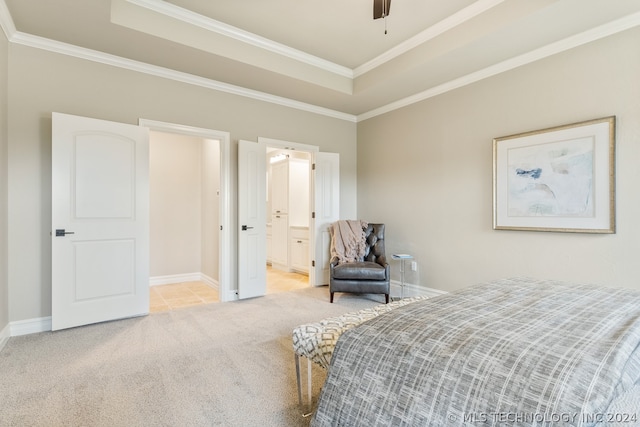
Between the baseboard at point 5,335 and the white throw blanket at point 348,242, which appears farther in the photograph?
the white throw blanket at point 348,242

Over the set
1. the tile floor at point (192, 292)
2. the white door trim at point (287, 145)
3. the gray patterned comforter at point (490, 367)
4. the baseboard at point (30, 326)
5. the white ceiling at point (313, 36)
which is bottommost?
the tile floor at point (192, 292)

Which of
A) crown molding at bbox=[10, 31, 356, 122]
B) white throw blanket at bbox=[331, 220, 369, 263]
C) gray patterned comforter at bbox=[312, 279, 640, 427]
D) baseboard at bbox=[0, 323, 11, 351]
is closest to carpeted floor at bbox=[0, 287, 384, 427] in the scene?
baseboard at bbox=[0, 323, 11, 351]

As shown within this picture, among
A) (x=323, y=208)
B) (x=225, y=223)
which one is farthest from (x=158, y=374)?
(x=323, y=208)

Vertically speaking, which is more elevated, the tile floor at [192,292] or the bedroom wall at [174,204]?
the bedroom wall at [174,204]

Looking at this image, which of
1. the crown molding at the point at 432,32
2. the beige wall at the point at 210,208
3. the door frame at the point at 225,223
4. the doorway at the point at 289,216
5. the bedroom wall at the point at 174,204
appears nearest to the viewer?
A: the crown molding at the point at 432,32

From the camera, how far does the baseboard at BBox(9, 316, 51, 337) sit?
2771mm

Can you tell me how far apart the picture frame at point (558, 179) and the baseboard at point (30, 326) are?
4542 millimetres

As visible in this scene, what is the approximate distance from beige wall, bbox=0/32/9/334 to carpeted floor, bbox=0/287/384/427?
0.32 metres

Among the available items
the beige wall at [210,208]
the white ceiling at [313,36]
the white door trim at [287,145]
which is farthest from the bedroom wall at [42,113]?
the beige wall at [210,208]

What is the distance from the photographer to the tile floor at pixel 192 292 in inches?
150

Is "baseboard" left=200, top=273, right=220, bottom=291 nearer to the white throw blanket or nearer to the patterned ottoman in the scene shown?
the white throw blanket

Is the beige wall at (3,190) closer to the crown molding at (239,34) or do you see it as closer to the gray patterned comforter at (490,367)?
the crown molding at (239,34)

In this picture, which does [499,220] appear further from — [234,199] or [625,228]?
[234,199]

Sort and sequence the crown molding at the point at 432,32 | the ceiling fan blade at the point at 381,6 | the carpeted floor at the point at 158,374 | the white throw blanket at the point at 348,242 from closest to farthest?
the carpeted floor at the point at 158,374 → the ceiling fan blade at the point at 381,6 → the crown molding at the point at 432,32 → the white throw blanket at the point at 348,242
